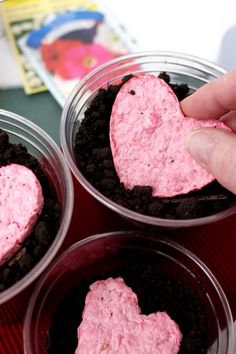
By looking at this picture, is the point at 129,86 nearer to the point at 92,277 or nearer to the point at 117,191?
the point at 117,191

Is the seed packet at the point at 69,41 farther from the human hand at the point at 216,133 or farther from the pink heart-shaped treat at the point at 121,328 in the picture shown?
the pink heart-shaped treat at the point at 121,328

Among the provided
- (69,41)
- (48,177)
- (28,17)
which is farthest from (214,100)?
(28,17)

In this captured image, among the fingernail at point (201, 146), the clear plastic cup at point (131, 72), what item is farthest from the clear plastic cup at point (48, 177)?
the fingernail at point (201, 146)

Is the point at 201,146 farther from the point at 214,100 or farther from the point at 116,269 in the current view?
the point at 116,269

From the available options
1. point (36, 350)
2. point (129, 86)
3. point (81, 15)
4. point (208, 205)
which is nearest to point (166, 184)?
point (208, 205)

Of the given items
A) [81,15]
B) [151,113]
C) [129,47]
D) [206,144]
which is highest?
[81,15]

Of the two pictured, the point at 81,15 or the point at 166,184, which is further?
the point at 81,15

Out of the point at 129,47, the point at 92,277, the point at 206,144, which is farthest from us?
the point at 129,47
